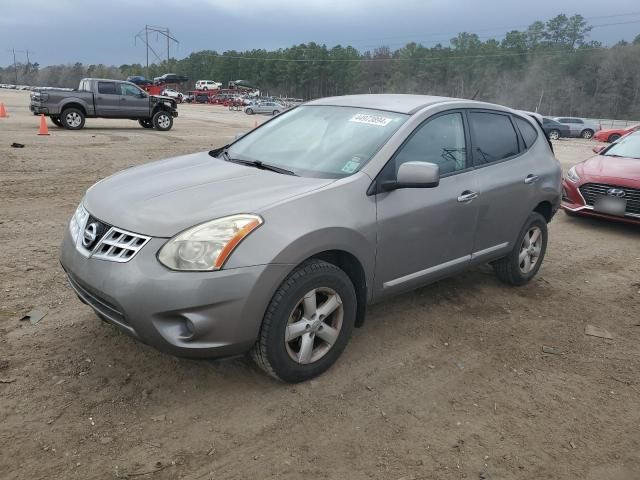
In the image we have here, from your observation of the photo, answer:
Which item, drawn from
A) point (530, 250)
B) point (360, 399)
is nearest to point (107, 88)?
point (530, 250)

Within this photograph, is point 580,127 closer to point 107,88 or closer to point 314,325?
point 107,88

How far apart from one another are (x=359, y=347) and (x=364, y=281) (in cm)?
58

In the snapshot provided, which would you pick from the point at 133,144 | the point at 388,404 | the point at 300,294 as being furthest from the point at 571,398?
the point at 133,144

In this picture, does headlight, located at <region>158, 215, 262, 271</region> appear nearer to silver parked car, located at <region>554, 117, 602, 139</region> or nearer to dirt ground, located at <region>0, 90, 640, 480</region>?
dirt ground, located at <region>0, 90, 640, 480</region>

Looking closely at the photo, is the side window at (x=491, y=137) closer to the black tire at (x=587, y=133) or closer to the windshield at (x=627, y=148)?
the windshield at (x=627, y=148)

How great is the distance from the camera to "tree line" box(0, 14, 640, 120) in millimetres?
76688

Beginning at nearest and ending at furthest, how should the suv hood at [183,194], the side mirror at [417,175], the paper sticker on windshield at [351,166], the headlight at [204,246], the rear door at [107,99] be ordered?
the headlight at [204,246]
the suv hood at [183,194]
the side mirror at [417,175]
the paper sticker on windshield at [351,166]
the rear door at [107,99]

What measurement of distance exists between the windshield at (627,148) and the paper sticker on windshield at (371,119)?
585 centimetres

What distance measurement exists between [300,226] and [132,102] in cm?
1811

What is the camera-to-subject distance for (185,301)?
106 inches

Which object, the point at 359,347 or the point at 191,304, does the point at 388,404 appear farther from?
the point at 191,304

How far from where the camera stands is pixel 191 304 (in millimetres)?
2705

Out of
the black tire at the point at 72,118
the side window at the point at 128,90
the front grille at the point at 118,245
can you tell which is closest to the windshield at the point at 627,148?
the front grille at the point at 118,245

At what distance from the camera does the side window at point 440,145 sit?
12.3ft
